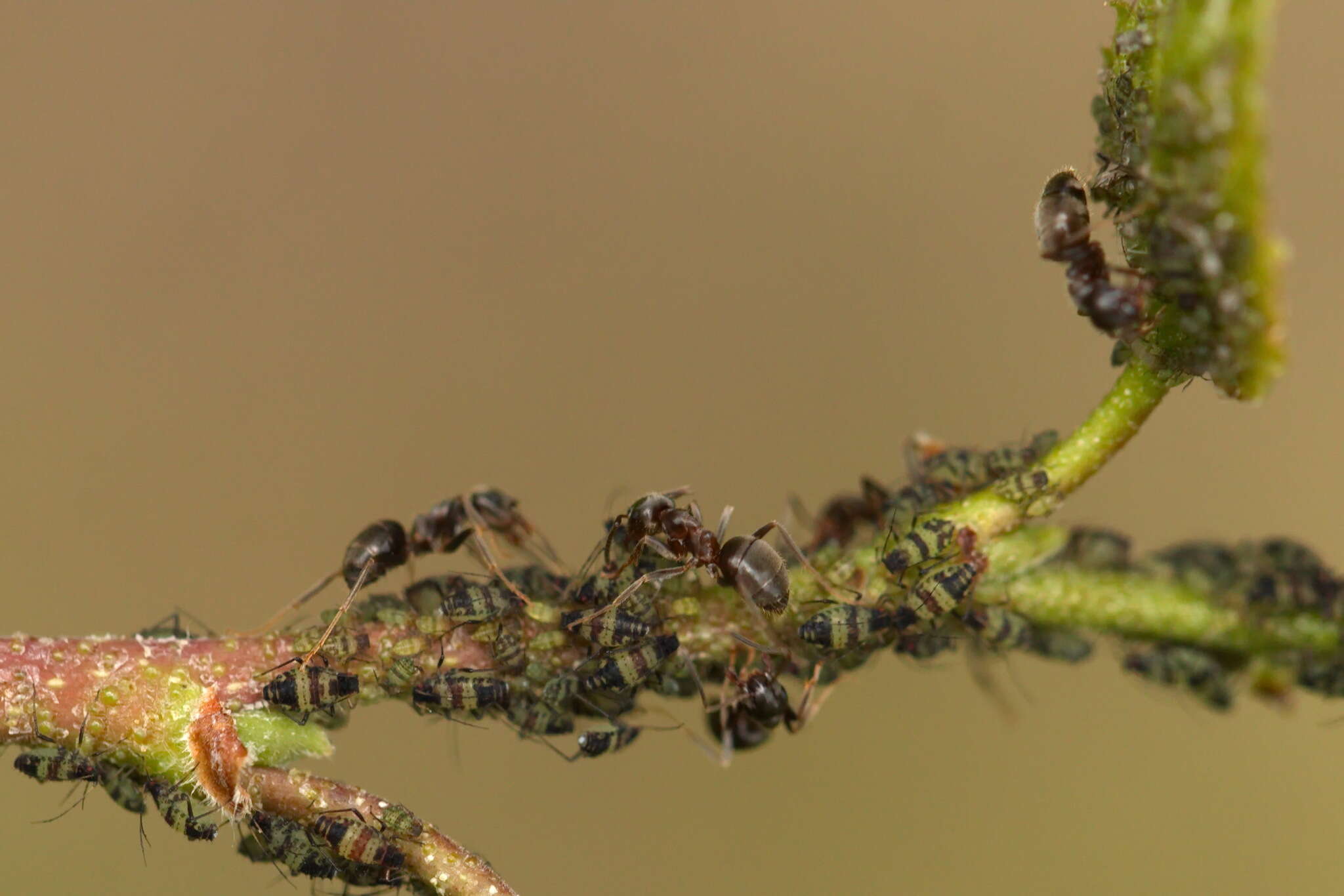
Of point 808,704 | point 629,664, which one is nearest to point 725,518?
point 808,704

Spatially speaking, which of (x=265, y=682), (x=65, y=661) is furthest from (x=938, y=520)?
(x=65, y=661)

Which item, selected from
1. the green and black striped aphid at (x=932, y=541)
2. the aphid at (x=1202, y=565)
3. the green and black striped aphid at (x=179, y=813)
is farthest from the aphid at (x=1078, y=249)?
the green and black striped aphid at (x=179, y=813)

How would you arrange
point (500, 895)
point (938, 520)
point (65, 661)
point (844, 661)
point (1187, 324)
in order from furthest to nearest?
1. point (844, 661)
2. point (938, 520)
3. point (65, 661)
4. point (500, 895)
5. point (1187, 324)

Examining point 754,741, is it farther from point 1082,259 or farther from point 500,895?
point 1082,259

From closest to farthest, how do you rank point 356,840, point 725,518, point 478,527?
point 356,840, point 478,527, point 725,518

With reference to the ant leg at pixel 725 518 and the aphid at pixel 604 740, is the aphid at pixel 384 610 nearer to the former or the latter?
the aphid at pixel 604 740

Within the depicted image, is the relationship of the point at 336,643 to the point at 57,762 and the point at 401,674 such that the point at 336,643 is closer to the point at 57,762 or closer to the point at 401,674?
the point at 401,674
